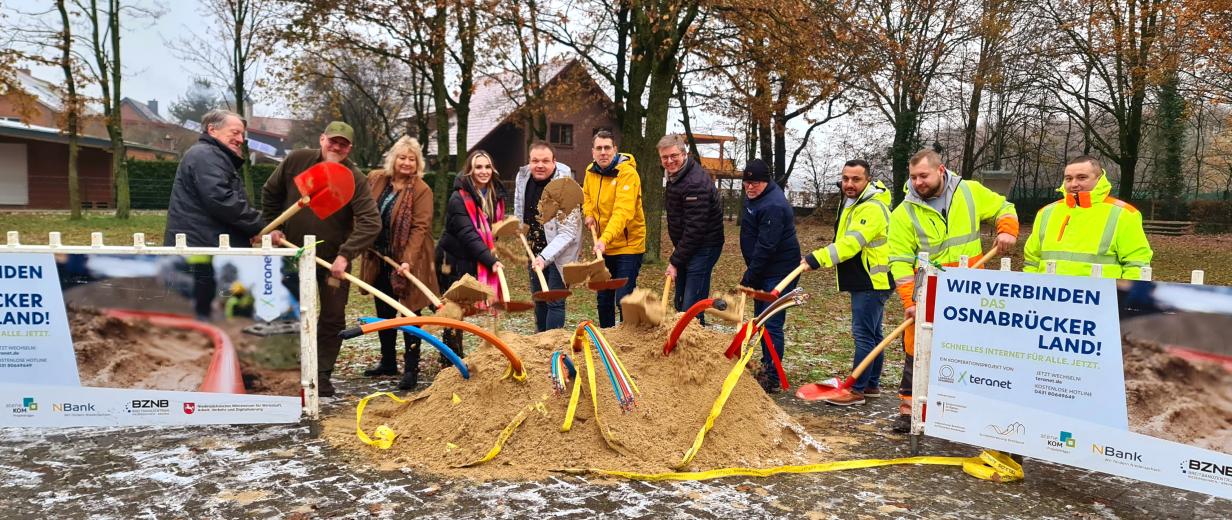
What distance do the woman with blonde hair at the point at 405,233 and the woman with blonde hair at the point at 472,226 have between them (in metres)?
0.17

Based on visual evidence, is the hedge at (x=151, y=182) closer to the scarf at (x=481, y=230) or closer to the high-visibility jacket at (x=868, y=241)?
the scarf at (x=481, y=230)

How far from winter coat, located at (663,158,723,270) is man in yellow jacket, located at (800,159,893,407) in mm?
796

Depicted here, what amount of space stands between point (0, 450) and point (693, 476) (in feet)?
11.2

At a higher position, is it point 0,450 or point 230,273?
point 230,273

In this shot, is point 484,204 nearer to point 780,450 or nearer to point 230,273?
point 230,273

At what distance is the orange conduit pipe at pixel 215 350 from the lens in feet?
13.4

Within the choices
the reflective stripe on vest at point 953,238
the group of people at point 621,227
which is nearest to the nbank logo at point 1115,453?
the group of people at point 621,227

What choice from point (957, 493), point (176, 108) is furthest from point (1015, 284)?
point (176, 108)

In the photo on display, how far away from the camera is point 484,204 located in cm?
570

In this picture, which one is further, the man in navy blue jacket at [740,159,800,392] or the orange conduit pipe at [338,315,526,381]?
the man in navy blue jacket at [740,159,800,392]

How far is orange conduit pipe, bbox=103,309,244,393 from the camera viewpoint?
13.4 feet

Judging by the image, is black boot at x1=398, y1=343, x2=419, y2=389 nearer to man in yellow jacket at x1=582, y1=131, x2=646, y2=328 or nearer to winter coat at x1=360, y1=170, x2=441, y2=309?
winter coat at x1=360, y1=170, x2=441, y2=309

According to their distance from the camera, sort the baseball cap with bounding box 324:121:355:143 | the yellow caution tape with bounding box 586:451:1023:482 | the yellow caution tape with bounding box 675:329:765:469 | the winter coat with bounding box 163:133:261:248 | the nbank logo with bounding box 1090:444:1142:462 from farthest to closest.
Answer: the baseball cap with bounding box 324:121:355:143
the winter coat with bounding box 163:133:261:248
the yellow caution tape with bounding box 675:329:765:469
the yellow caution tape with bounding box 586:451:1023:482
the nbank logo with bounding box 1090:444:1142:462

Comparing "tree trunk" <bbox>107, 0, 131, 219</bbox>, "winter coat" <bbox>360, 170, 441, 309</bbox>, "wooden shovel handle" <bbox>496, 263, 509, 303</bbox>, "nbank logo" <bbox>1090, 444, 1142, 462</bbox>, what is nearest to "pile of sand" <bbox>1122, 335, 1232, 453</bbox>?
"nbank logo" <bbox>1090, 444, 1142, 462</bbox>
